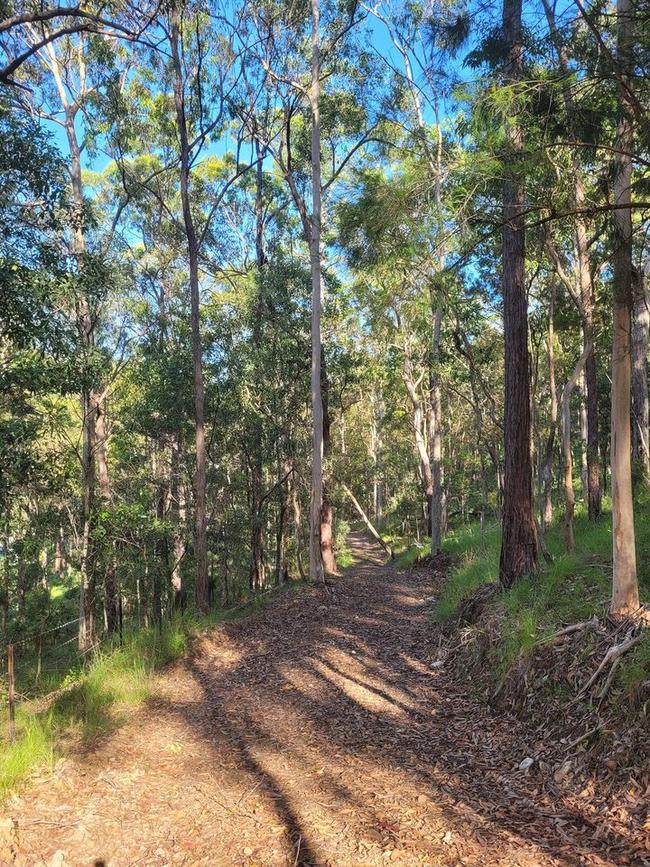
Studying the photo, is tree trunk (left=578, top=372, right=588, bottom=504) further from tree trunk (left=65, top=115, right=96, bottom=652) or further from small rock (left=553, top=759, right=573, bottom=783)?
tree trunk (left=65, top=115, right=96, bottom=652)

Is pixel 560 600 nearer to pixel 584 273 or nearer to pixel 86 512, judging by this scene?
pixel 584 273

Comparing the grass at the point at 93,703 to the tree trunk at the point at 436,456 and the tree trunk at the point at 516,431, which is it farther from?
the tree trunk at the point at 436,456

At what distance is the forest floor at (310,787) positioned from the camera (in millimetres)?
3254

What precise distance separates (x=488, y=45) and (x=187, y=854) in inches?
315

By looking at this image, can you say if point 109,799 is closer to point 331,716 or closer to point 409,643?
point 331,716

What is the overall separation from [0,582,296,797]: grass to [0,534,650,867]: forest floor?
0.49 ft

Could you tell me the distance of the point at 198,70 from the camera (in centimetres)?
1227

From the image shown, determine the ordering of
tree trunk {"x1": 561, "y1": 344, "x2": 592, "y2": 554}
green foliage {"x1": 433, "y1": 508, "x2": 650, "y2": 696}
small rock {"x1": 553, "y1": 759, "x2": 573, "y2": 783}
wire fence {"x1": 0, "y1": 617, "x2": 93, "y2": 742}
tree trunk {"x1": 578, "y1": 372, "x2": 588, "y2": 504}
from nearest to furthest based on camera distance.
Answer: small rock {"x1": 553, "y1": 759, "x2": 573, "y2": 783}
wire fence {"x1": 0, "y1": 617, "x2": 93, "y2": 742}
green foliage {"x1": 433, "y1": 508, "x2": 650, "y2": 696}
tree trunk {"x1": 561, "y1": 344, "x2": 592, "y2": 554}
tree trunk {"x1": 578, "y1": 372, "x2": 588, "y2": 504}

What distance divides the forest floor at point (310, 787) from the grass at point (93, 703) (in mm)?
149

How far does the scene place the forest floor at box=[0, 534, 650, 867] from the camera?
3.25m

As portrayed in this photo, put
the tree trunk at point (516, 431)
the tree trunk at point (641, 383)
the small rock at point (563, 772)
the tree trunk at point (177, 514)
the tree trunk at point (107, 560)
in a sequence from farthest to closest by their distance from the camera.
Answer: the tree trunk at point (177, 514) < the tree trunk at point (641, 383) < the tree trunk at point (107, 560) < the tree trunk at point (516, 431) < the small rock at point (563, 772)

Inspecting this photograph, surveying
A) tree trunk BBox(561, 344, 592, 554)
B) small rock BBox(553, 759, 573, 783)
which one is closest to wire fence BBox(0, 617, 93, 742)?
small rock BBox(553, 759, 573, 783)

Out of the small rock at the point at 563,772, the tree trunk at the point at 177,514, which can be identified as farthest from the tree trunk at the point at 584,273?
the tree trunk at the point at 177,514

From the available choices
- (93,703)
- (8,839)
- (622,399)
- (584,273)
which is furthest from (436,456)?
(8,839)
